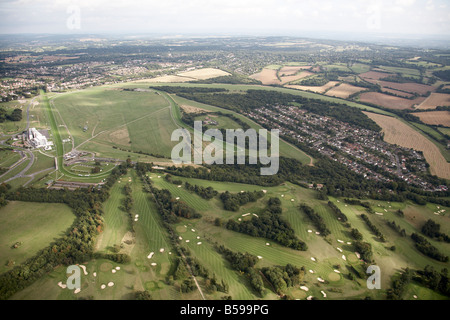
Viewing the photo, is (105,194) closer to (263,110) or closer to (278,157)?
(278,157)

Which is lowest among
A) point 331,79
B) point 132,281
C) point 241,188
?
point 132,281

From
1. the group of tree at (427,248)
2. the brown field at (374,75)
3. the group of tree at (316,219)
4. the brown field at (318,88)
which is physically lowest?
the group of tree at (427,248)

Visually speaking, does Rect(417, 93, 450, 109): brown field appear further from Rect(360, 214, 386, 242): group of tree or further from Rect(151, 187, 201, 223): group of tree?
Rect(151, 187, 201, 223): group of tree

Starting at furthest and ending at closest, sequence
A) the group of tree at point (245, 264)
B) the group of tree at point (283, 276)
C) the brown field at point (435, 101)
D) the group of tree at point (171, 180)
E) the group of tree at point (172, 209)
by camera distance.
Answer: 1. the brown field at point (435, 101)
2. the group of tree at point (171, 180)
3. the group of tree at point (172, 209)
4. the group of tree at point (245, 264)
5. the group of tree at point (283, 276)

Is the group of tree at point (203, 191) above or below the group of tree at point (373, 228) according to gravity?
above

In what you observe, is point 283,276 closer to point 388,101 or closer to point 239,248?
point 239,248

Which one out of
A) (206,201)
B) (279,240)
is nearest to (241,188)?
(206,201)

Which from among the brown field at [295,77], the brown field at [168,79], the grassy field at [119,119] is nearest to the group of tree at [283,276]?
the grassy field at [119,119]

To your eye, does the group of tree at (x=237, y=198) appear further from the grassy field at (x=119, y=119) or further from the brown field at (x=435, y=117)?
the brown field at (x=435, y=117)
